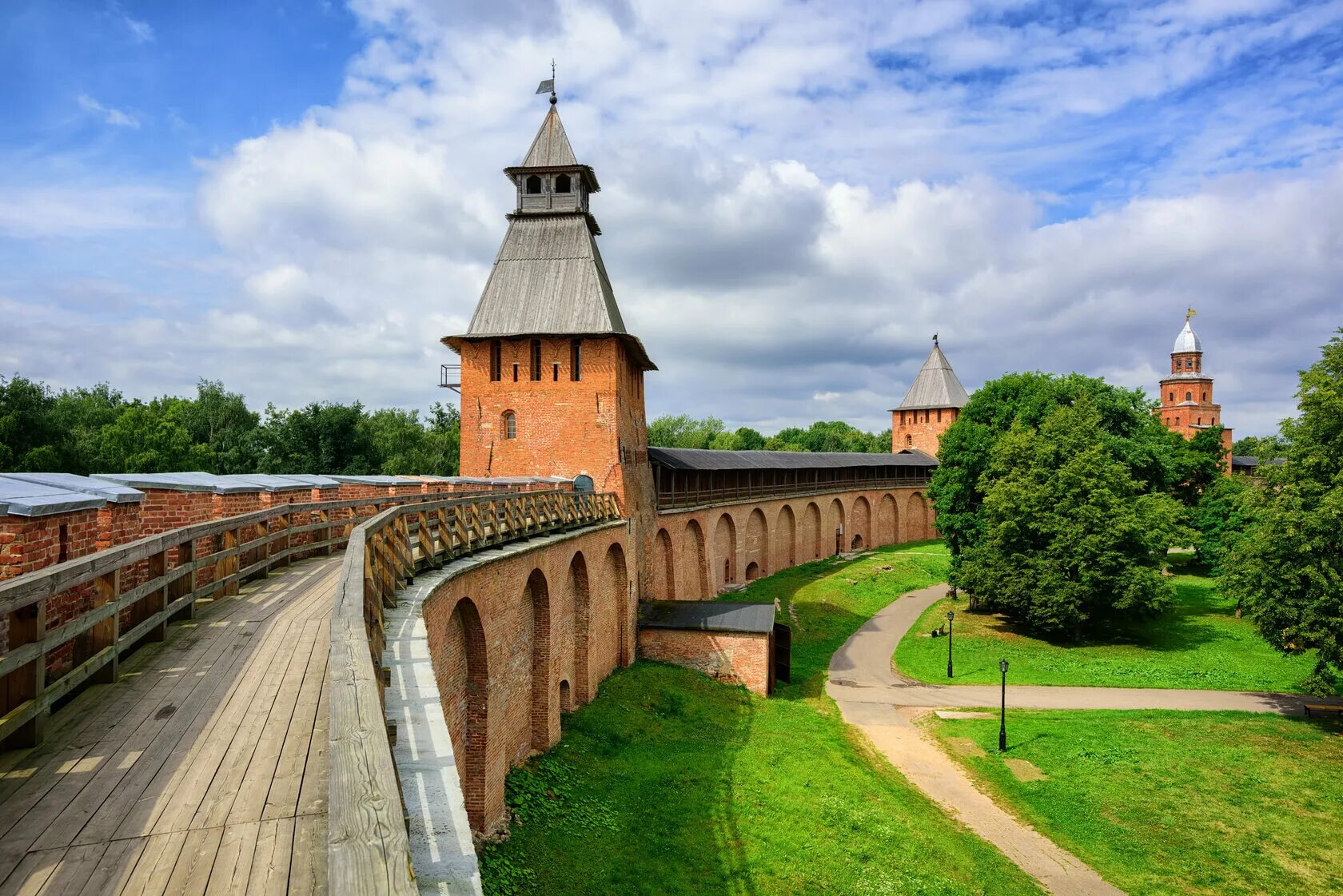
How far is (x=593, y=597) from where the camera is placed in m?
18.0

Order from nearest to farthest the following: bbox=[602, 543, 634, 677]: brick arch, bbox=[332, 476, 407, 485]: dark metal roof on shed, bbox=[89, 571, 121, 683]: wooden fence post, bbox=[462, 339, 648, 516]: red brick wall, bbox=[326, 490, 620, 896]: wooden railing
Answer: bbox=[326, 490, 620, 896]: wooden railing → bbox=[89, 571, 121, 683]: wooden fence post → bbox=[332, 476, 407, 485]: dark metal roof on shed → bbox=[602, 543, 634, 677]: brick arch → bbox=[462, 339, 648, 516]: red brick wall

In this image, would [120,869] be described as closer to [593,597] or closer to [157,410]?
[593,597]

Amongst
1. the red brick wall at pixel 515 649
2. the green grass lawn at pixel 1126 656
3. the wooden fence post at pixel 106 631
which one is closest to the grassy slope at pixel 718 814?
the red brick wall at pixel 515 649

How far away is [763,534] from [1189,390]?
5079 centimetres

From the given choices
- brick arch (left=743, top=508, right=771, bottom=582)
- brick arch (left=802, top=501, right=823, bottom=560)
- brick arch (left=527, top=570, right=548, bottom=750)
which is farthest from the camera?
brick arch (left=802, top=501, right=823, bottom=560)

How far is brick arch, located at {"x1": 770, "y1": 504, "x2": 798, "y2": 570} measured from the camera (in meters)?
36.2

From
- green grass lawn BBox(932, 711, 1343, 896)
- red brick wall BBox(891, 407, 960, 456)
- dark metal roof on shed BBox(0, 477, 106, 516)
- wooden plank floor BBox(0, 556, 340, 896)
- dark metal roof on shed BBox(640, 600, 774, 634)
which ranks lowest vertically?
green grass lawn BBox(932, 711, 1343, 896)

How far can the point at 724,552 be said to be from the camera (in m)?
31.5

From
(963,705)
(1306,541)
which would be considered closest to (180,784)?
(963,705)

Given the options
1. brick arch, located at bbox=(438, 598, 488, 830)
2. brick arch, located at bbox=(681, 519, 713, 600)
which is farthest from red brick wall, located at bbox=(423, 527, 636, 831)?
brick arch, located at bbox=(681, 519, 713, 600)

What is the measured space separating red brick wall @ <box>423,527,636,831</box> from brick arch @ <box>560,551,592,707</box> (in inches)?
0.9

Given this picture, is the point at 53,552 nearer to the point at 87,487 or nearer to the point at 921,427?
the point at 87,487

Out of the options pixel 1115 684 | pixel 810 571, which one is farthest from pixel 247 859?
pixel 810 571

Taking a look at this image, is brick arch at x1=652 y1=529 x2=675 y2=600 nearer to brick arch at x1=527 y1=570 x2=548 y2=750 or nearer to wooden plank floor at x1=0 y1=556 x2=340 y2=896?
brick arch at x1=527 y1=570 x2=548 y2=750
